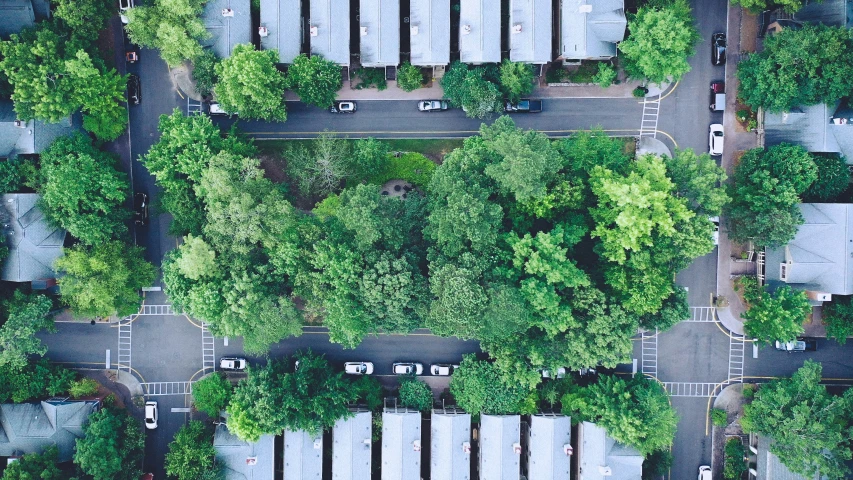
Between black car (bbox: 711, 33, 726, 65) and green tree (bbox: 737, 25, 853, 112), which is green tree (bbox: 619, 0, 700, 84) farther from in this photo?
green tree (bbox: 737, 25, 853, 112)

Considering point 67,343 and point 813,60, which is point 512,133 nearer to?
point 813,60

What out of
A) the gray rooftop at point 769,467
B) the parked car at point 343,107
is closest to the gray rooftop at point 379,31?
the parked car at point 343,107

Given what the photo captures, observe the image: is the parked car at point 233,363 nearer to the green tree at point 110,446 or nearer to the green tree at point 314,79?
the green tree at point 110,446

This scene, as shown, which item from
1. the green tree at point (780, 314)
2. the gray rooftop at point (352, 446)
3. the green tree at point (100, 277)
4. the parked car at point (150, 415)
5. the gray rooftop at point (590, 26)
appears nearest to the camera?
the green tree at point (100, 277)

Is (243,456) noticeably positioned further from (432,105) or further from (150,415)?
(432,105)

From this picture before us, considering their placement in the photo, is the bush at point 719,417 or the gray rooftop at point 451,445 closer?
the gray rooftop at point 451,445

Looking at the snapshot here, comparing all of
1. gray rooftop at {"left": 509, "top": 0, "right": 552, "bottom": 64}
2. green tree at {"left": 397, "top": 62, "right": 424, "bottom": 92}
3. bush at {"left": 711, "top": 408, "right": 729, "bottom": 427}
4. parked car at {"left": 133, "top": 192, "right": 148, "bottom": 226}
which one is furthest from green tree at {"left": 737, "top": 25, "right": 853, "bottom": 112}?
parked car at {"left": 133, "top": 192, "right": 148, "bottom": 226}
